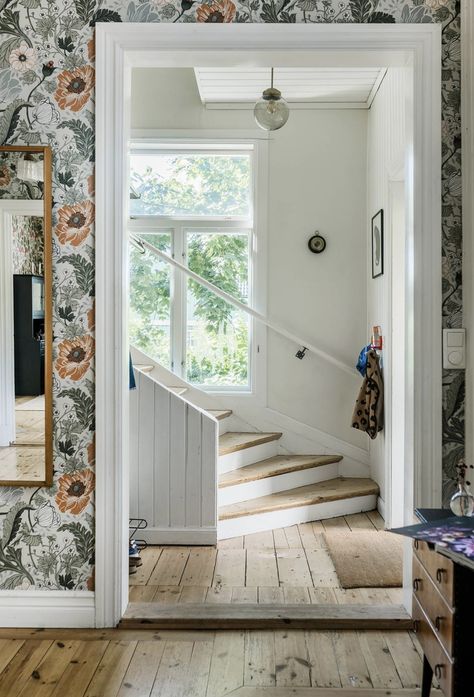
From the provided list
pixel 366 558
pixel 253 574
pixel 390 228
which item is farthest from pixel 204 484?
pixel 390 228

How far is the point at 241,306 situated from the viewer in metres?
4.70

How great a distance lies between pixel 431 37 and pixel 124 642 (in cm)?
268

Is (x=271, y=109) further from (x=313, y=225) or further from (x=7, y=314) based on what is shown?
(x=7, y=314)

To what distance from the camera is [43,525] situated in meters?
2.56

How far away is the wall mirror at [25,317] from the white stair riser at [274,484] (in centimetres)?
158

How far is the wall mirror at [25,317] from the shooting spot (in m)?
2.54

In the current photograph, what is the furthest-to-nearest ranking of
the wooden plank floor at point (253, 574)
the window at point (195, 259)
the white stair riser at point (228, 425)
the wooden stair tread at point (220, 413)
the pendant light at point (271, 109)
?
the window at point (195, 259), the white stair riser at point (228, 425), the wooden stair tread at point (220, 413), the pendant light at point (271, 109), the wooden plank floor at point (253, 574)

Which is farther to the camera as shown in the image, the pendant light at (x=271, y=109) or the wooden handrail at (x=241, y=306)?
the wooden handrail at (x=241, y=306)

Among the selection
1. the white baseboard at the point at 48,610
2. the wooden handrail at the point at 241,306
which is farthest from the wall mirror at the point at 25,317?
the wooden handrail at the point at 241,306

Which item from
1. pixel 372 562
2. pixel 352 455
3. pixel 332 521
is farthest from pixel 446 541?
pixel 352 455

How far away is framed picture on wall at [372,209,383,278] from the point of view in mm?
4227

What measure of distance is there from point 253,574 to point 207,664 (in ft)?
3.12

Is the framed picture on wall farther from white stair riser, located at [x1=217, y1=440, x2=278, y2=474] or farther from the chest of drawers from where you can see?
the chest of drawers

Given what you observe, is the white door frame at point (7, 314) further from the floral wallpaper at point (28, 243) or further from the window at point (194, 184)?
the window at point (194, 184)
